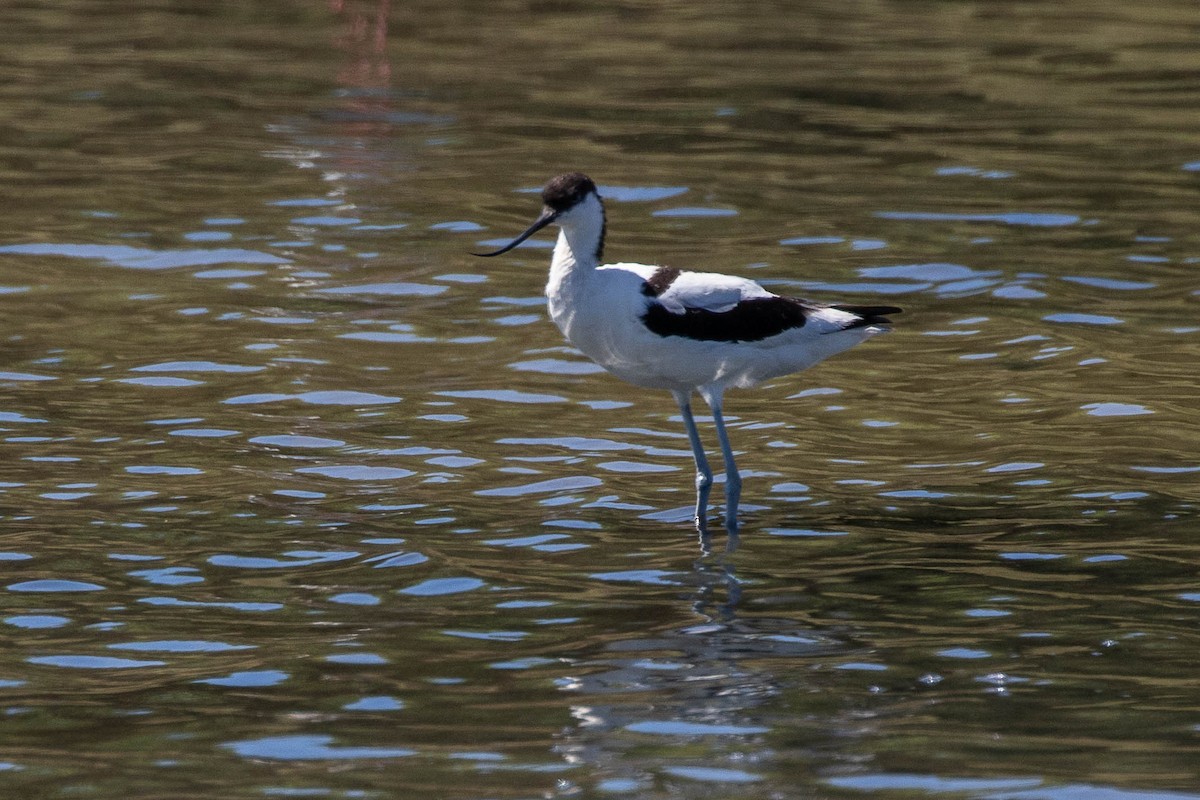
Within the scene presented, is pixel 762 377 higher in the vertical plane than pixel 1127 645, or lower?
higher

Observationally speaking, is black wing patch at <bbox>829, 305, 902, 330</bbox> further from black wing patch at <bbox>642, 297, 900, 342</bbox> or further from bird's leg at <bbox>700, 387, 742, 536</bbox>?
bird's leg at <bbox>700, 387, 742, 536</bbox>

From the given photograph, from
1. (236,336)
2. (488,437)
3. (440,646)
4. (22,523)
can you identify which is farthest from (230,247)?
(440,646)

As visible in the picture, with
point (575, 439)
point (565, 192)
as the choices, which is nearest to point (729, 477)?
point (565, 192)

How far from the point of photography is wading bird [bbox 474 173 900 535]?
9.12 meters

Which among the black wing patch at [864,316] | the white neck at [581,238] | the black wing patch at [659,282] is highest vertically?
the white neck at [581,238]

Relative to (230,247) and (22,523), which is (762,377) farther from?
(230,247)

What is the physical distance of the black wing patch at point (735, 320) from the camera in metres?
9.10

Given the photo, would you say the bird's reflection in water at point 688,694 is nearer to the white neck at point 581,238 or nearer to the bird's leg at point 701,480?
the bird's leg at point 701,480

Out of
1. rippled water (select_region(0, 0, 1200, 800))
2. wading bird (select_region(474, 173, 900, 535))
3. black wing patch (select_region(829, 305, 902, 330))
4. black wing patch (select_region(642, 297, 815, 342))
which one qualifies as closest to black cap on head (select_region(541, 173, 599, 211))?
wading bird (select_region(474, 173, 900, 535))

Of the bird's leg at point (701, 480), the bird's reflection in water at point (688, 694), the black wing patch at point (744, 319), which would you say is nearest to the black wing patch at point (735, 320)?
the black wing patch at point (744, 319)

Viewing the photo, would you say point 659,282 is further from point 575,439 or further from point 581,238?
point 575,439

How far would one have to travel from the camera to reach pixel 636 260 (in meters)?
15.0

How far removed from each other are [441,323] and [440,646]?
6.28 metres

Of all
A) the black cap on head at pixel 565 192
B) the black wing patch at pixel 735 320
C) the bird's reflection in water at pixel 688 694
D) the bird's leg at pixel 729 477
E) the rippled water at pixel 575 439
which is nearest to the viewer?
the bird's reflection in water at pixel 688 694
